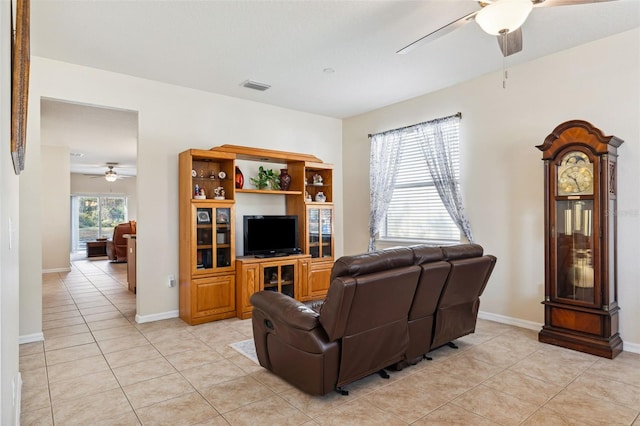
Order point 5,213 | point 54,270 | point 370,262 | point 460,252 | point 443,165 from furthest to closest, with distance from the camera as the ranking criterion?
point 54,270, point 443,165, point 460,252, point 370,262, point 5,213

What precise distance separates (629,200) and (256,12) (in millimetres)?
3764

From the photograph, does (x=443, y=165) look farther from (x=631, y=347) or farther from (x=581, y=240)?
(x=631, y=347)

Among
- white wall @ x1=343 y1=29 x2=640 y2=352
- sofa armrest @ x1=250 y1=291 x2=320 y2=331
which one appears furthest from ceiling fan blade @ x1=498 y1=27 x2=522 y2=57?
sofa armrest @ x1=250 y1=291 x2=320 y2=331

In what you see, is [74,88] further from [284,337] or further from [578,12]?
[578,12]

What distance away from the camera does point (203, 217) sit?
467 cm

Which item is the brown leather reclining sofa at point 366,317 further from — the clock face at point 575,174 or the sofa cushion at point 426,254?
the clock face at point 575,174

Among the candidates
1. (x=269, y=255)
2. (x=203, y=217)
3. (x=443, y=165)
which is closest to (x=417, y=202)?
(x=443, y=165)

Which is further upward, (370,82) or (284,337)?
(370,82)

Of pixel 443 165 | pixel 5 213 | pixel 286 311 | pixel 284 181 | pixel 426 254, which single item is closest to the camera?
pixel 5 213

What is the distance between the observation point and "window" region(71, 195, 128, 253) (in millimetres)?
12992

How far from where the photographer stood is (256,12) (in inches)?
124

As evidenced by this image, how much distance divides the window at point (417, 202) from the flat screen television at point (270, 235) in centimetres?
146

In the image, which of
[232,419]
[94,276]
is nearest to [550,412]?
[232,419]

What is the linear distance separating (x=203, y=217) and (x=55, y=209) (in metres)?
6.20
